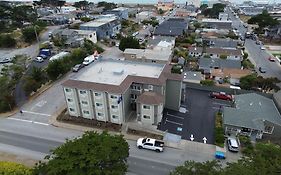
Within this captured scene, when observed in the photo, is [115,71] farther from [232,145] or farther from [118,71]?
[232,145]

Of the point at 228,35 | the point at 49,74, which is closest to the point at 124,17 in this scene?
the point at 228,35

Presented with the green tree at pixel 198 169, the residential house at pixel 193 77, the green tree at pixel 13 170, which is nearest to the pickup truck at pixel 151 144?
the green tree at pixel 198 169

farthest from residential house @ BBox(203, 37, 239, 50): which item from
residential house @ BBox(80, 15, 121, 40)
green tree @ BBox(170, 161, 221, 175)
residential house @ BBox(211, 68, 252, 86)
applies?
Answer: green tree @ BBox(170, 161, 221, 175)

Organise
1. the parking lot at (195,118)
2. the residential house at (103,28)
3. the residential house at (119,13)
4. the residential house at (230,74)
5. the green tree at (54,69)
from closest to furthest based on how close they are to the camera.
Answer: the parking lot at (195,118) → the green tree at (54,69) → the residential house at (230,74) → the residential house at (103,28) → the residential house at (119,13)

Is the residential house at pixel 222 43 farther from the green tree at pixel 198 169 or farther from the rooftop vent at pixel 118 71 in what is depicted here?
the green tree at pixel 198 169

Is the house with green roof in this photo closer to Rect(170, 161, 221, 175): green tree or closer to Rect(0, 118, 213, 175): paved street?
Rect(0, 118, 213, 175): paved street

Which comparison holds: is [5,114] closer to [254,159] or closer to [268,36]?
[254,159]
